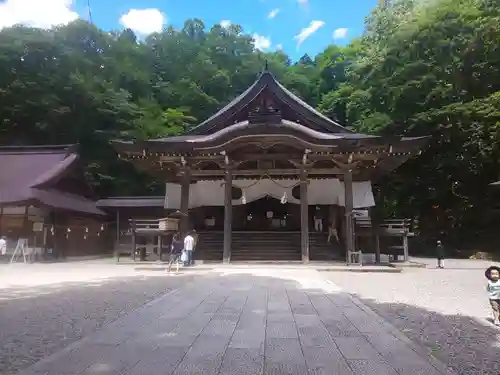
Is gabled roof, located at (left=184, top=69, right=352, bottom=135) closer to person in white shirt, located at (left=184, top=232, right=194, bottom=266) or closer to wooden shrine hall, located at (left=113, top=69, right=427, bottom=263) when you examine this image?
wooden shrine hall, located at (left=113, top=69, right=427, bottom=263)

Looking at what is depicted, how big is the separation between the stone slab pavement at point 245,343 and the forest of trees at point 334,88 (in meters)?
20.4

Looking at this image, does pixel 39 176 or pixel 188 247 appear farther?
pixel 39 176

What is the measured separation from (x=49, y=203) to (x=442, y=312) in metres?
18.8

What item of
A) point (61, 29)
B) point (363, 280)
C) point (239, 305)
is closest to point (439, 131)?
point (363, 280)

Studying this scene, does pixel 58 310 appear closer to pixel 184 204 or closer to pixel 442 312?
pixel 442 312

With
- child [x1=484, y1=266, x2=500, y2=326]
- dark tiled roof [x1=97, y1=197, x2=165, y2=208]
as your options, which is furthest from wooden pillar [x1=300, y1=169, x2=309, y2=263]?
dark tiled roof [x1=97, y1=197, x2=165, y2=208]

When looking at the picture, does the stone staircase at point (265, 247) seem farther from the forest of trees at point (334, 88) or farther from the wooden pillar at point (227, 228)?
the forest of trees at point (334, 88)

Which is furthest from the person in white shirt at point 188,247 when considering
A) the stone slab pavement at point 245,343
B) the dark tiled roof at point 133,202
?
the dark tiled roof at point 133,202

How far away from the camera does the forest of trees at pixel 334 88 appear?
2478 centimetres

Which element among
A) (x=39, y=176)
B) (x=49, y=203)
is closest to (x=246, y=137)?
(x=49, y=203)

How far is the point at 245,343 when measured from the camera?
14.8ft

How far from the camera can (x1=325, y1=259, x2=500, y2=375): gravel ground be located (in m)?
4.33

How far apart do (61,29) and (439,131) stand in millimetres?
32451

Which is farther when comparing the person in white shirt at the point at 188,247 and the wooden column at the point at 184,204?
the wooden column at the point at 184,204
